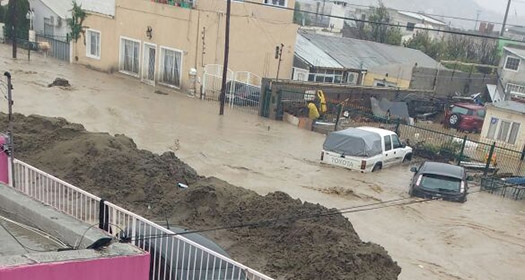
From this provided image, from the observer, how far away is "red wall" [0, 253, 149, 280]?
5016 millimetres

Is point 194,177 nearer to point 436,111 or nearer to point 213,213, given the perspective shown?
point 213,213

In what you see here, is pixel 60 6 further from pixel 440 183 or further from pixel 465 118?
pixel 440 183

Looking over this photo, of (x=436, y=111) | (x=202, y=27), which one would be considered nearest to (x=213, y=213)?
(x=202, y=27)

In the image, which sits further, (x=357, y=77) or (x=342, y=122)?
(x=357, y=77)

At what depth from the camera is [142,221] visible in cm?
700

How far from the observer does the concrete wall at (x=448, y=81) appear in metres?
37.5

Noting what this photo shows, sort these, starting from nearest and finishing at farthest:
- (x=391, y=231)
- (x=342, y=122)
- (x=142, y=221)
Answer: (x=142, y=221)
(x=391, y=231)
(x=342, y=122)

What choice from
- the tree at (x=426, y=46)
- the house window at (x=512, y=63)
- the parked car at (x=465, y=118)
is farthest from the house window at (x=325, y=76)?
the tree at (x=426, y=46)

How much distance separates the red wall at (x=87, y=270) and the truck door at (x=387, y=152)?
14.4 m

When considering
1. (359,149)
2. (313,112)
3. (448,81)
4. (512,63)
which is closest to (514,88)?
(512,63)

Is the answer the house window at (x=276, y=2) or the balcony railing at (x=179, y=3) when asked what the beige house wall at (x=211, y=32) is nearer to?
the balcony railing at (x=179, y=3)

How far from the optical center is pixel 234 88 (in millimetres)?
28125

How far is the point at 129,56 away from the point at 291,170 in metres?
18.4

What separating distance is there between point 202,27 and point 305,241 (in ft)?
68.9
